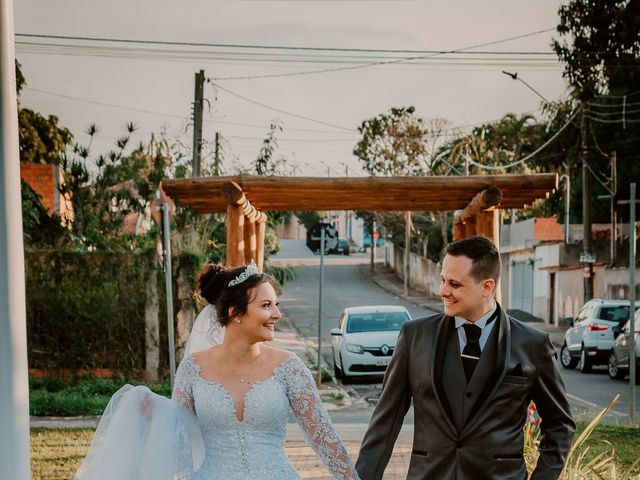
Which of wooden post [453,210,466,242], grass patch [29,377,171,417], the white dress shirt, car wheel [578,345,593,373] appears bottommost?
car wheel [578,345,593,373]

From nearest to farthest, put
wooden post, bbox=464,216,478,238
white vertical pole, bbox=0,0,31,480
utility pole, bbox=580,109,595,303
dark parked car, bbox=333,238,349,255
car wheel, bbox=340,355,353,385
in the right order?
white vertical pole, bbox=0,0,31,480 → wooden post, bbox=464,216,478,238 → car wheel, bbox=340,355,353,385 → utility pole, bbox=580,109,595,303 → dark parked car, bbox=333,238,349,255

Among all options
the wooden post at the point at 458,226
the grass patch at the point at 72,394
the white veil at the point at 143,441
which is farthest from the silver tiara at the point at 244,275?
the grass patch at the point at 72,394

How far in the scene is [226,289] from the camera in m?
4.92

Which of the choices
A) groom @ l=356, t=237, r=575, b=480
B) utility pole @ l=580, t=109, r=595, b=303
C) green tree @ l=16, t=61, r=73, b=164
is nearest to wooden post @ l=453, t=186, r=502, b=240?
groom @ l=356, t=237, r=575, b=480

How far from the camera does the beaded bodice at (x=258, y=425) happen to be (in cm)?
470

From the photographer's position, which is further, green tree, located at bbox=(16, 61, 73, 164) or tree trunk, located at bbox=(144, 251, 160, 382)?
green tree, located at bbox=(16, 61, 73, 164)

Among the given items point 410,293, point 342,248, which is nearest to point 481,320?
point 410,293

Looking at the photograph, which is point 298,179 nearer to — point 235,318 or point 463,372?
point 235,318

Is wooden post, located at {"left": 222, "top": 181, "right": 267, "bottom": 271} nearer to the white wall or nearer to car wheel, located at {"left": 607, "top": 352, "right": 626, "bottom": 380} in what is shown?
car wheel, located at {"left": 607, "top": 352, "right": 626, "bottom": 380}

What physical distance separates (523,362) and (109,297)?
14.9 metres

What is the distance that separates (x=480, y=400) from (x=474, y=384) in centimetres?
7

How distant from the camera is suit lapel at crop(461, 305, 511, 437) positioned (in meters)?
4.13

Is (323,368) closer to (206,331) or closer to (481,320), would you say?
(206,331)

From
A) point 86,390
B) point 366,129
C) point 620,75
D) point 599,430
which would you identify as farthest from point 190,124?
point 366,129
